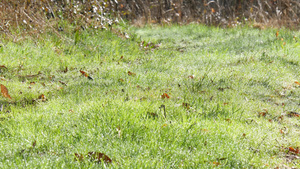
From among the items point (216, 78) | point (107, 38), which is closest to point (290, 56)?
point (216, 78)

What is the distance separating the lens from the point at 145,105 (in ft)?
10.4

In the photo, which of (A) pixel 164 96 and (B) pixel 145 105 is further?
(A) pixel 164 96

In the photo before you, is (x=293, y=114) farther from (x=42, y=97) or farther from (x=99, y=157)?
(x=42, y=97)

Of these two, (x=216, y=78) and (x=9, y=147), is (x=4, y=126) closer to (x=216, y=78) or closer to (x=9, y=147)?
(x=9, y=147)

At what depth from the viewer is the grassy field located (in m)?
2.32

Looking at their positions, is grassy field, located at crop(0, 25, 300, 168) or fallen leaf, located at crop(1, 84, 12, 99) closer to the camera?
grassy field, located at crop(0, 25, 300, 168)

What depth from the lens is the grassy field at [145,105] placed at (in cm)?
232

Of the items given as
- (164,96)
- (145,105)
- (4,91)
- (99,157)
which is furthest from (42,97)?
(99,157)

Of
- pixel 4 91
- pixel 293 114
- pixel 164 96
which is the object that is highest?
pixel 4 91

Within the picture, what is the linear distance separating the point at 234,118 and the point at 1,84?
2700 mm

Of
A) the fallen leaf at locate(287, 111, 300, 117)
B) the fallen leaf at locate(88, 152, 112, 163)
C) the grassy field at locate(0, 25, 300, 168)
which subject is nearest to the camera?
the fallen leaf at locate(88, 152, 112, 163)

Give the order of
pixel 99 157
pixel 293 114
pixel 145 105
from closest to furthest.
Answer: pixel 99 157 → pixel 145 105 → pixel 293 114

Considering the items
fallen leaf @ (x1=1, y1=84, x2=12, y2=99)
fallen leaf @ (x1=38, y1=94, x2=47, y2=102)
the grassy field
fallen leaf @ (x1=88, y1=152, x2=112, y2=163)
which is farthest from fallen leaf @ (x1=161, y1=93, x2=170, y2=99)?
fallen leaf @ (x1=1, y1=84, x2=12, y2=99)

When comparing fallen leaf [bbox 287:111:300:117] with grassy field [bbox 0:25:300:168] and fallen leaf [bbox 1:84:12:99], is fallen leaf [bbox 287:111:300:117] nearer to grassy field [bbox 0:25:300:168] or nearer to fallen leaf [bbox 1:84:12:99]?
grassy field [bbox 0:25:300:168]
